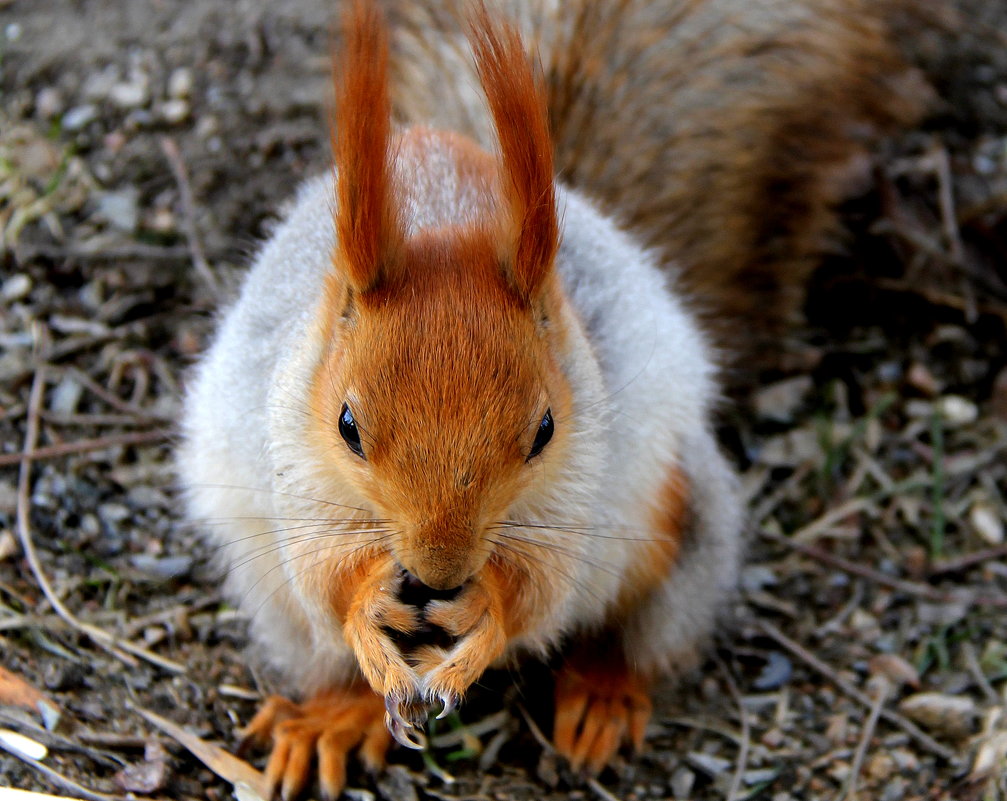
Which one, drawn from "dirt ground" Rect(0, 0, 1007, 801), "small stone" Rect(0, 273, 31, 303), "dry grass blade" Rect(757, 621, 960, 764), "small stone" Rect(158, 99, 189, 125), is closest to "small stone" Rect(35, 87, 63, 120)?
"dirt ground" Rect(0, 0, 1007, 801)

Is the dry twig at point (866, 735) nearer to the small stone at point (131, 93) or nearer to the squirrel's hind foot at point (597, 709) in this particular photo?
the squirrel's hind foot at point (597, 709)

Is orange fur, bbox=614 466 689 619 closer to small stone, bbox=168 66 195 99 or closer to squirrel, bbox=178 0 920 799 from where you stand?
squirrel, bbox=178 0 920 799

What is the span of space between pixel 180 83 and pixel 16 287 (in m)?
0.77

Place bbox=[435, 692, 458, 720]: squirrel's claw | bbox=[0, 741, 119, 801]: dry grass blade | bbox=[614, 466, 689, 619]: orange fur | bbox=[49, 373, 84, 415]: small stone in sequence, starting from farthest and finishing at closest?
bbox=[49, 373, 84, 415]: small stone < bbox=[614, 466, 689, 619]: orange fur < bbox=[0, 741, 119, 801]: dry grass blade < bbox=[435, 692, 458, 720]: squirrel's claw

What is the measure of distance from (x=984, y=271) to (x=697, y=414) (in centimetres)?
135

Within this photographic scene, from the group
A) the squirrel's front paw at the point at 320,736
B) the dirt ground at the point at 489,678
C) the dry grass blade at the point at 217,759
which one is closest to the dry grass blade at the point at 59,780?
the dirt ground at the point at 489,678

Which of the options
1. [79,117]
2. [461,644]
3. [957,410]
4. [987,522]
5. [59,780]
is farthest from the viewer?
[79,117]

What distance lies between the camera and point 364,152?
169cm

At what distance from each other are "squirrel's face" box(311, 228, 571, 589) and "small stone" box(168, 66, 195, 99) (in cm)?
185

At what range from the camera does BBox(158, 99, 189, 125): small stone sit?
336 cm

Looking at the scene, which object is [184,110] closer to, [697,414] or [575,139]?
[575,139]

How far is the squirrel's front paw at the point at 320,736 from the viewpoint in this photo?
2256mm

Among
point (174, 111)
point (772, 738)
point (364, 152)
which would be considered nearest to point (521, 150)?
point (364, 152)

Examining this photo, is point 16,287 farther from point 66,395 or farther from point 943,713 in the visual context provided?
point 943,713
